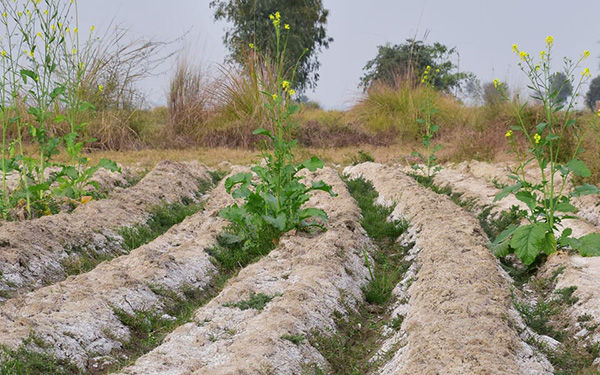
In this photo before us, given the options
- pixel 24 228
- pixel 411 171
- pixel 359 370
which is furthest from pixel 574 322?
pixel 411 171

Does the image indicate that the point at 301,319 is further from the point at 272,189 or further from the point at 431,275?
the point at 272,189

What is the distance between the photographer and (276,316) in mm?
3650

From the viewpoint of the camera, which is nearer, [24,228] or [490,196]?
[24,228]

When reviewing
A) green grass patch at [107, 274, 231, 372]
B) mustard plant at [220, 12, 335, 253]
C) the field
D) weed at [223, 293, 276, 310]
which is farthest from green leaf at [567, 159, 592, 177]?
green grass patch at [107, 274, 231, 372]

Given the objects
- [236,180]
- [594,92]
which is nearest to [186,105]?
[236,180]

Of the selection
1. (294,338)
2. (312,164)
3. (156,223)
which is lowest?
(294,338)

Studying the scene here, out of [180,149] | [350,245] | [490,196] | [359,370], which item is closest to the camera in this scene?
[359,370]

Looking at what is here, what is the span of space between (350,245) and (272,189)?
905 mm

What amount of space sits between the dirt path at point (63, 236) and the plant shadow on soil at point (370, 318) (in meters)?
2.25

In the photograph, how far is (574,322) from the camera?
400 cm

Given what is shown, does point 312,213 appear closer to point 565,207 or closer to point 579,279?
point 565,207

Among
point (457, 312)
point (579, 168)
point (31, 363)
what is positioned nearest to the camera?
point (31, 363)

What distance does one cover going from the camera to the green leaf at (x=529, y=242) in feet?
15.7

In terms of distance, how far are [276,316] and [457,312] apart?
0.96 metres
